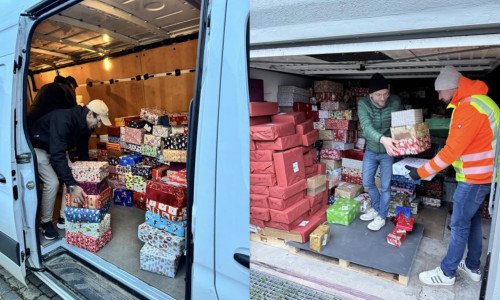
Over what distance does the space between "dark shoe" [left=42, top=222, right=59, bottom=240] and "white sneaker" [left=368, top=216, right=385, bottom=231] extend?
3671 millimetres

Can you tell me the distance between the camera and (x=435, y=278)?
291 centimetres

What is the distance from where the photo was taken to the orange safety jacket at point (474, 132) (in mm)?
2451

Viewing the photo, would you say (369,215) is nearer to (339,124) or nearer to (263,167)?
(339,124)

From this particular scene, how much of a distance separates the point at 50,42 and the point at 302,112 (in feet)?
12.7

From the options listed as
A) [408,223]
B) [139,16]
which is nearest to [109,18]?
[139,16]

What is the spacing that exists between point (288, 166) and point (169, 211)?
1482mm

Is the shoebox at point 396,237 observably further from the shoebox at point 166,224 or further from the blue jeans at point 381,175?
the shoebox at point 166,224

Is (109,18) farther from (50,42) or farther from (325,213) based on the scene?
(325,213)

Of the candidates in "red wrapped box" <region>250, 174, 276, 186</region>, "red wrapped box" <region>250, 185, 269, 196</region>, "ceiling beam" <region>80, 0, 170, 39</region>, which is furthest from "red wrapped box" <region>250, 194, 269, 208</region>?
"ceiling beam" <region>80, 0, 170, 39</region>

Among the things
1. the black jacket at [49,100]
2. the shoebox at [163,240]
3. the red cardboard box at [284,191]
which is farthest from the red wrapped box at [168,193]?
the black jacket at [49,100]

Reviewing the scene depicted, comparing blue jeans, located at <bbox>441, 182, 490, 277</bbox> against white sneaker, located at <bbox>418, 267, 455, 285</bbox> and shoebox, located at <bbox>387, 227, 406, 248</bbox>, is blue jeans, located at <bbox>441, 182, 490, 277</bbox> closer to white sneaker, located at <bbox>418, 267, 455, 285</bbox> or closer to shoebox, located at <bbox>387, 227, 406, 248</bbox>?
white sneaker, located at <bbox>418, 267, 455, 285</bbox>

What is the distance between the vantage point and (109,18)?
3523 mm

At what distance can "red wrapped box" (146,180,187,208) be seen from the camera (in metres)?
2.74

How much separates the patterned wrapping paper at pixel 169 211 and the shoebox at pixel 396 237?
89.5 inches
